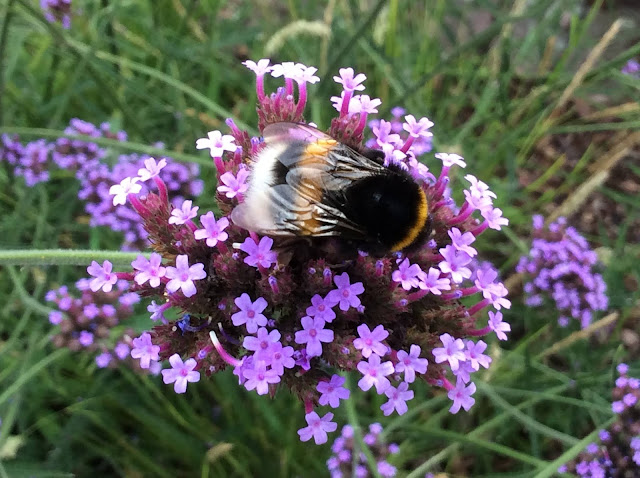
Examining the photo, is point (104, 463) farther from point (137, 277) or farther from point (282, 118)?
point (282, 118)

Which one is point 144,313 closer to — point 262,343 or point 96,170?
point 96,170

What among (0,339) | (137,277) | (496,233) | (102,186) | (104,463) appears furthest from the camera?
(496,233)

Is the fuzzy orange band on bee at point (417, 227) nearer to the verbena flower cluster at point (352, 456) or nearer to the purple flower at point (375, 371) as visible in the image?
the purple flower at point (375, 371)

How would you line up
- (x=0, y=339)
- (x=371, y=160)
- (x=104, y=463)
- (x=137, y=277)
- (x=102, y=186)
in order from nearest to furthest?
(x=137, y=277)
(x=371, y=160)
(x=102, y=186)
(x=104, y=463)
(x=0, y=339)

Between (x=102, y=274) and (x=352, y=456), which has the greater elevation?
(x=102, y=274)

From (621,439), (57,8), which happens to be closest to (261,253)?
(621,439)

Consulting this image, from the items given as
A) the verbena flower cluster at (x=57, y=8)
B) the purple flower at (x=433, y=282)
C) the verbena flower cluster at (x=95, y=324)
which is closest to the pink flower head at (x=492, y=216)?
the purple flower at (x=433, y=282)

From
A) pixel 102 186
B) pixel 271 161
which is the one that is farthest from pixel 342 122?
pixel 102 186
